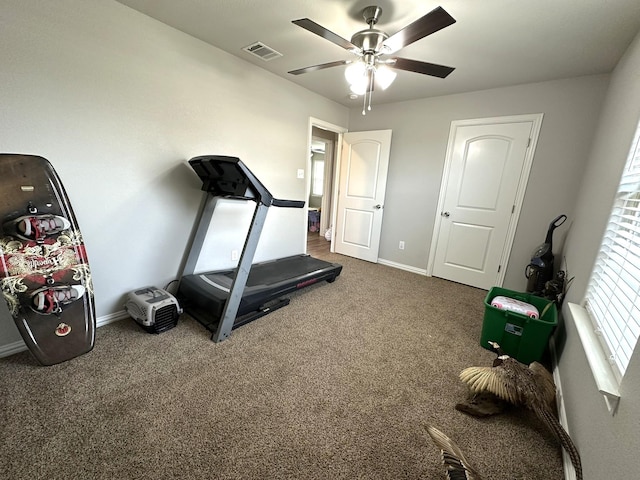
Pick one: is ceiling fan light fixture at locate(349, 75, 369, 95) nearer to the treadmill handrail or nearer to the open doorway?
the treadmill handrail

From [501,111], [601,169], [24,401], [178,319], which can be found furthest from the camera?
[501,111]

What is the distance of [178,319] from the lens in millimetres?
2223

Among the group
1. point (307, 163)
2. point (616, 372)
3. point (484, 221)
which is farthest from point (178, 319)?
point (484, 221)

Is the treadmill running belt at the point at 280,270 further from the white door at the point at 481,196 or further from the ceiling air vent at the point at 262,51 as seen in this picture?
the ceiling air vent at the point at 262,51

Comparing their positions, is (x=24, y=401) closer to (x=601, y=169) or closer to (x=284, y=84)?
(x=284, y=84)

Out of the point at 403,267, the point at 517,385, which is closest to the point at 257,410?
the point at 517,385

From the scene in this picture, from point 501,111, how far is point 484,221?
126cm

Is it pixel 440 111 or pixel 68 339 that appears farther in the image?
pixel 440 111

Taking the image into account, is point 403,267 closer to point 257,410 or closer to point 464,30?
point 464,30

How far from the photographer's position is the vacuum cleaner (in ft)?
8.34

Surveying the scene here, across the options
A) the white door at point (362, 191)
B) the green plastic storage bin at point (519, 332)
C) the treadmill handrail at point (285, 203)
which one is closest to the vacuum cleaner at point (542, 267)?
the green plastic storage bin at point (519, 332)

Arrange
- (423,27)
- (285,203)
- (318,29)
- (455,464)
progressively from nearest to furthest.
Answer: (455,464) → (423,27) → (318,29) → (285,203)

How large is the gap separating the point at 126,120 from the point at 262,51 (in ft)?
4.38

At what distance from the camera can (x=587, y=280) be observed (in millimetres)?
1648
